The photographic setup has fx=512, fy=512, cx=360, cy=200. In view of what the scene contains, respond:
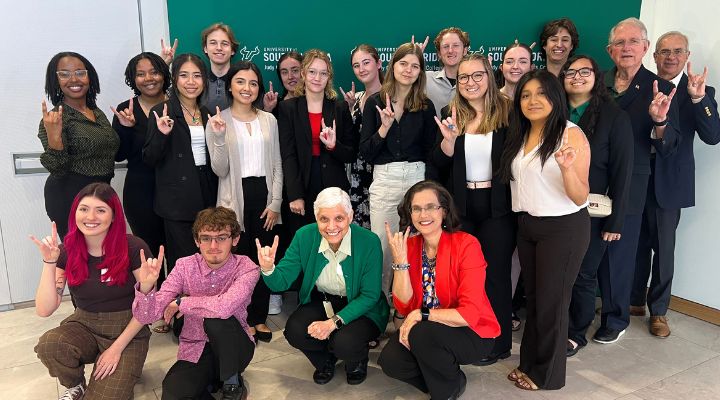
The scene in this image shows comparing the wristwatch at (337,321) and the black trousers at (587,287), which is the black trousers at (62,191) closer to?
the wristwatch at (337,321)

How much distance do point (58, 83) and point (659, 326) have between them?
13.3ft

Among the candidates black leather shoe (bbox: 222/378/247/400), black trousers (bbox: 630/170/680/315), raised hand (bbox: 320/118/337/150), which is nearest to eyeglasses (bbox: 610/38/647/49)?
black trousers (bbox: 630/170/680/315)

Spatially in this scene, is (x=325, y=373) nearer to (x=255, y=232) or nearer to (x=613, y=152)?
(x=255, y=232)

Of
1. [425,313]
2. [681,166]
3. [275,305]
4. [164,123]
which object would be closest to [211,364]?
[425,313]

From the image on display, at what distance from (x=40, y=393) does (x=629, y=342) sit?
11.2ft

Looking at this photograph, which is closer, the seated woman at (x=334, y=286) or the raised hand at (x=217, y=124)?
the seated woman at (x=334, y=286)

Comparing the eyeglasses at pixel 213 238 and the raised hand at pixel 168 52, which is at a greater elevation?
the raised hand at pixel 168 52

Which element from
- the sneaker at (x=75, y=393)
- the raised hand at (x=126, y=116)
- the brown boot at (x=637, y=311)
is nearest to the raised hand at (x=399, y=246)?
the sneaker at (x=75, y=393)

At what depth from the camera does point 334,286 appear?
107 inches

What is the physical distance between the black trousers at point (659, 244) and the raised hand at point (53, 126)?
142 inches

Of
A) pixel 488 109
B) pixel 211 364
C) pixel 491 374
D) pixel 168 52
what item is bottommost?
pixel 491 374

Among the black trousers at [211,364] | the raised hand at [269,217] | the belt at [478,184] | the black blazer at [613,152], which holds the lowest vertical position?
the black trousers at [211,364]

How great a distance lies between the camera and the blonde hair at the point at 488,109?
2.66 metres

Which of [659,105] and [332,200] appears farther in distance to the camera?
[659,105]
